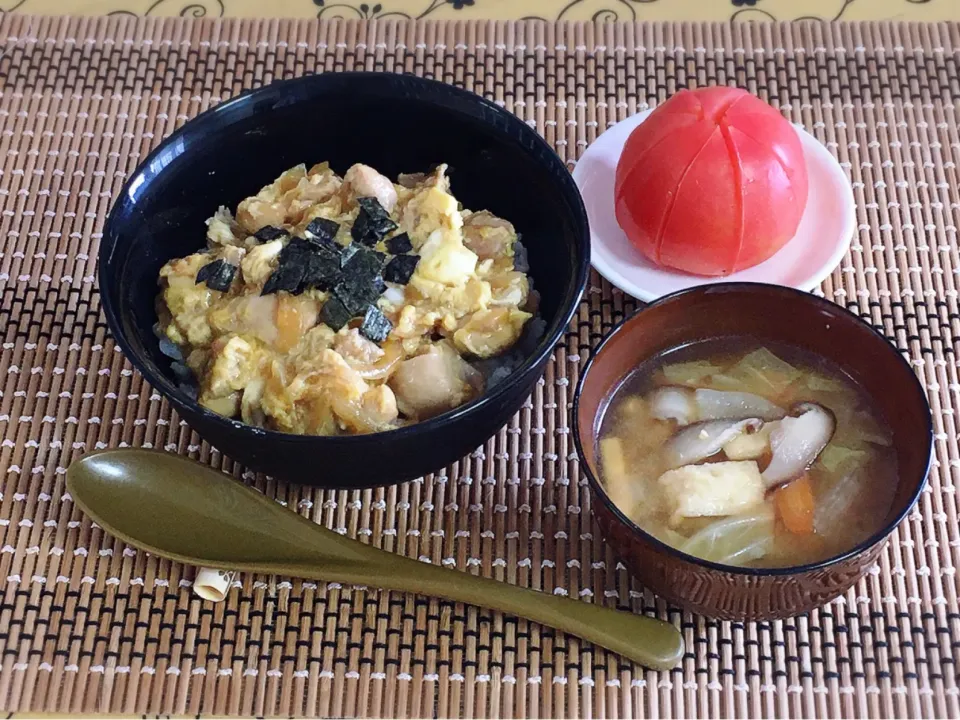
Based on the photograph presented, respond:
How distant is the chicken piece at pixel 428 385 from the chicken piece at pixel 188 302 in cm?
30

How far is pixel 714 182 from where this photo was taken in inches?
59.7

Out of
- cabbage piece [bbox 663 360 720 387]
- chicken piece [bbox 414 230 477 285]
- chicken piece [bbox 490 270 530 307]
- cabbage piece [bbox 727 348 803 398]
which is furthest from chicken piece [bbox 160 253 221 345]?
cabbage piece [bbox 727 348 803 398]

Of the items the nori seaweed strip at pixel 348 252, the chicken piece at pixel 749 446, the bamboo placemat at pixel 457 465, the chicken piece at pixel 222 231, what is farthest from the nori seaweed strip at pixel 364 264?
the chicken piece at pixel 749 446

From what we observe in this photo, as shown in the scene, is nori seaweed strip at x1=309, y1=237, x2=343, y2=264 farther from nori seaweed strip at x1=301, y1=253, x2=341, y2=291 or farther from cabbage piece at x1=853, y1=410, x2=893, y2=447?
cabbage piece at x1=853, y1=410, x2=893, y2=447

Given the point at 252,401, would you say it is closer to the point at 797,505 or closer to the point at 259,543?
the point at 259,543

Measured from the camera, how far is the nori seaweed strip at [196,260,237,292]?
1.38 metres

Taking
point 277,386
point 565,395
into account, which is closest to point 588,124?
point 565,395

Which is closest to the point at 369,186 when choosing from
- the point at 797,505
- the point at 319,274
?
the point at 319,274

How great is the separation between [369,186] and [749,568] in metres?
0.79

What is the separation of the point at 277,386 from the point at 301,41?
1.02m

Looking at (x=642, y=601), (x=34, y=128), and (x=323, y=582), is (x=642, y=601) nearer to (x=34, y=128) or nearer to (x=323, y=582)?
(x=323, y=582)

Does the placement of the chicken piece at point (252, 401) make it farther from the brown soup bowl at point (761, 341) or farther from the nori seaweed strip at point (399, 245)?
the brown soup bowl at point (761, 341)

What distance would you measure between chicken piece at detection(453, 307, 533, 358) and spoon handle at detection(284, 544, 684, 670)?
32 cm

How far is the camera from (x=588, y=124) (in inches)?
73.8
